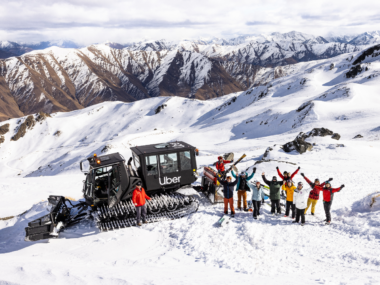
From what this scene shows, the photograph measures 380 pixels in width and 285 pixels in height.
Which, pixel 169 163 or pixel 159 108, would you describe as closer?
pixel 169 163

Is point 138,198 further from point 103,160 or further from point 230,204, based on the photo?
point 230,204

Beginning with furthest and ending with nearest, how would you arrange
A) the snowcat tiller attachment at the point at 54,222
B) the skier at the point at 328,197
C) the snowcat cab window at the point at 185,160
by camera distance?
the snowcat cab window at the point at 185,160
the skier at the point at 328,197
the snowcat tiller attachment at the point at 54,222

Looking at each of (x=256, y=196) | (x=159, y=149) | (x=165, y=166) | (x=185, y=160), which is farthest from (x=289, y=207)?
(x=159, y=149)

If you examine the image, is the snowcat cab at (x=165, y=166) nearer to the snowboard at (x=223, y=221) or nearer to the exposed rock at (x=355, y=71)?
the snowboard at (x=223, y=221)

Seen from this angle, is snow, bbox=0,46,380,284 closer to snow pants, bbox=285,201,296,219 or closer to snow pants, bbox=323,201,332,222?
snow pants, bbox=323,201,332,222

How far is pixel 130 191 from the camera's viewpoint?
1083 cm

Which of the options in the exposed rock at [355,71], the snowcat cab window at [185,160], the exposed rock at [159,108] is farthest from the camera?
the exposed rock at [159,108]

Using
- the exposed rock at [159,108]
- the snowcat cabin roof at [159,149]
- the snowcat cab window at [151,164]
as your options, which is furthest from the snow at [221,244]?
the exposed rock at [159,108]

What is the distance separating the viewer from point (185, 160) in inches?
458

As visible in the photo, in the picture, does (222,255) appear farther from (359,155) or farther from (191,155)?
(359,155)

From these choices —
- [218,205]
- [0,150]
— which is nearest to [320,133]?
[218,205]

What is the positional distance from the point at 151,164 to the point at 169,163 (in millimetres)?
840

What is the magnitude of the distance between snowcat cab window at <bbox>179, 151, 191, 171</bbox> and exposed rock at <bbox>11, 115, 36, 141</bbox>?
105m

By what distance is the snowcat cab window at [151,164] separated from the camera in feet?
36.1
